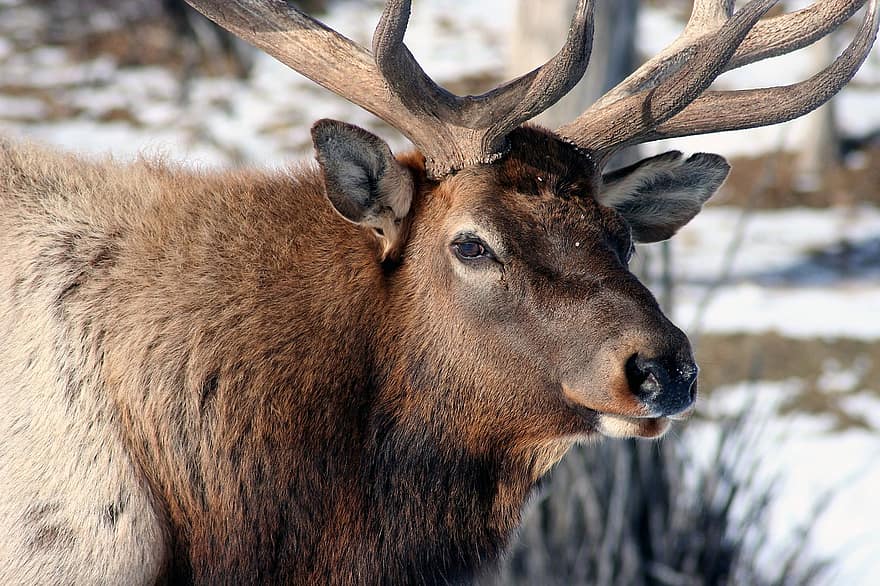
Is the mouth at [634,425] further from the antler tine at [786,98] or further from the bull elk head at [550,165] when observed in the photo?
the antler tine at [786,98]

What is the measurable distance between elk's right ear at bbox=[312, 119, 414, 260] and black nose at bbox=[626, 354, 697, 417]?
1.02 meters

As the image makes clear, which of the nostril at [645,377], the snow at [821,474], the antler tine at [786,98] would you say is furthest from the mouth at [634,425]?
the snow at [821,474]

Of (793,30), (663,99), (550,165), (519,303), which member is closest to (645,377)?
(519,303)

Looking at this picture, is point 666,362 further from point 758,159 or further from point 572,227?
point 758,159

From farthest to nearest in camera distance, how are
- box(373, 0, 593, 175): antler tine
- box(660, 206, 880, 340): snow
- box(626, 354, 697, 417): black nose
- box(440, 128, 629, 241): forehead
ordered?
box(660, 206, 880, 340): snow, box(440, 128, 629, 241): forehead, box(373, 0, 593, 175): antler tine, box(626, 354, 697, 417): black nose

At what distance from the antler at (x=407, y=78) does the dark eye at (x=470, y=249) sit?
0.96 feet

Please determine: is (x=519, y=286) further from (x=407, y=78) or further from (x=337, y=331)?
(x=407, y=78)

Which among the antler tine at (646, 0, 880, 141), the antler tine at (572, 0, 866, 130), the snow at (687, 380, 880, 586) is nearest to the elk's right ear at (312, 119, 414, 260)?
the antler tine at (572, 0, 866, 130)

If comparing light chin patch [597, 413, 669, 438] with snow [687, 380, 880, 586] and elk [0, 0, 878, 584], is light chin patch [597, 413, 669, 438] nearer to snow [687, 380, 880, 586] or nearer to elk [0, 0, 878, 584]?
elk [0, 0, 878, 584]

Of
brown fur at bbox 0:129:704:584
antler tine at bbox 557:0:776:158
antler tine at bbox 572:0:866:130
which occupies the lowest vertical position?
brown fur at bbox 0:129:704:584

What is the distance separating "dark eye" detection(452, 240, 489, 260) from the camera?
3713 millimetres

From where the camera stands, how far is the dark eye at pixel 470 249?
3713 millimetres

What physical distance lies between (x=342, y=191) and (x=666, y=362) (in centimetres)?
120

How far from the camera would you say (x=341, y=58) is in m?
3.88
